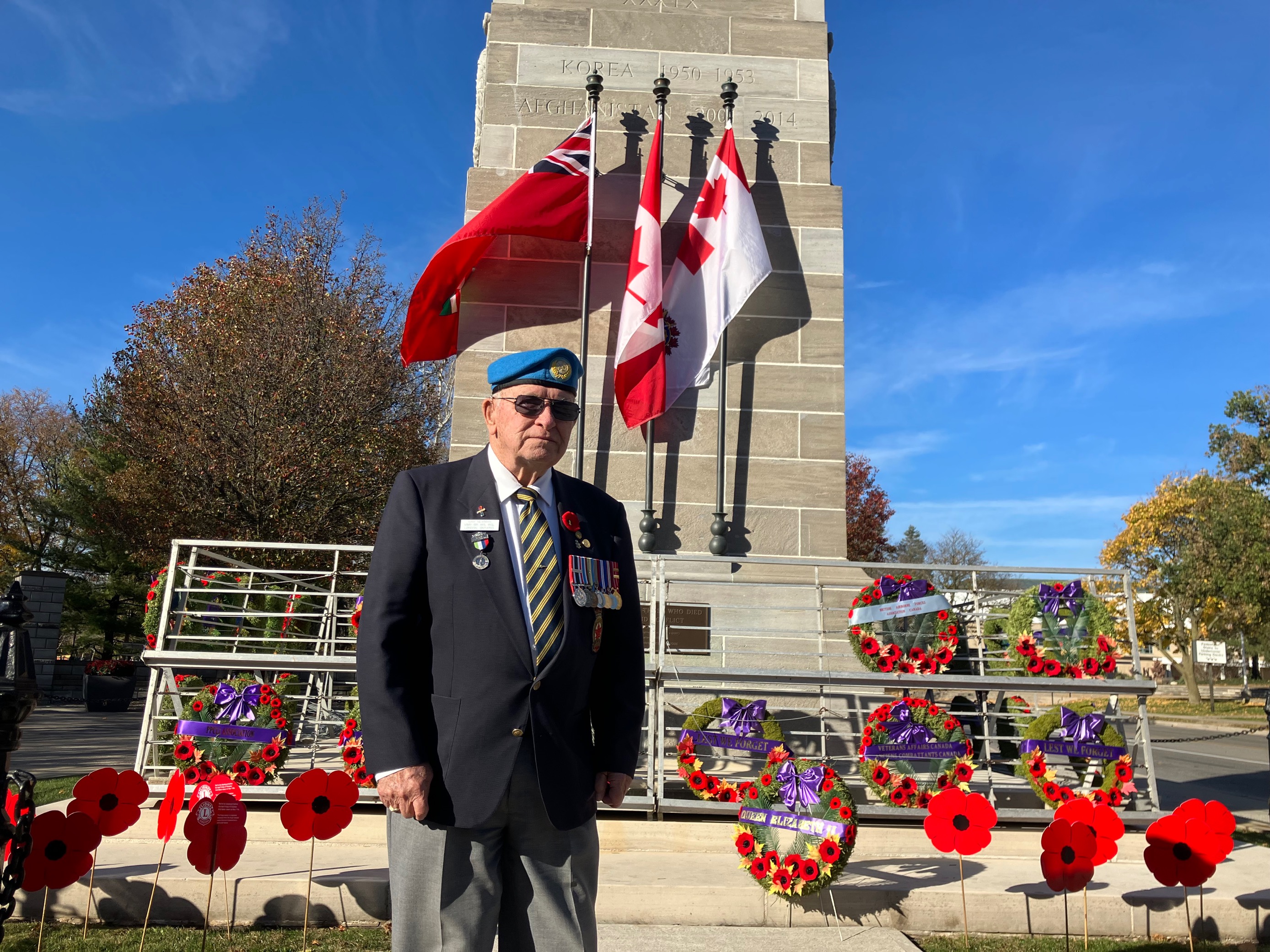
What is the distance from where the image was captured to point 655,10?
32.8ft

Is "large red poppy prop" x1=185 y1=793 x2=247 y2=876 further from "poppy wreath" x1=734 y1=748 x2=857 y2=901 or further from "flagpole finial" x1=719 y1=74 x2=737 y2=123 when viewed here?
"flagpole finial" x1=719 y1=74 x2=737 y2=123

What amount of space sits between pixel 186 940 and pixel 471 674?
Result: 295 cm

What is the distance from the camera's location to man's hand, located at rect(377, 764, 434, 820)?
2.46 m

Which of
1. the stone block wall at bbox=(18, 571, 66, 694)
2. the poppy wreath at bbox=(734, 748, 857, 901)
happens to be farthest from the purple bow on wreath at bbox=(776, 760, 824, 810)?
the stone block wall at bbox=(18, 571, 66, 694)

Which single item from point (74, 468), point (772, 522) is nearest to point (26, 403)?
point (74, 468)

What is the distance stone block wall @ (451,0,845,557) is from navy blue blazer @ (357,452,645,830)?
19.5ft

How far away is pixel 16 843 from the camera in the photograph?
3.90 metres

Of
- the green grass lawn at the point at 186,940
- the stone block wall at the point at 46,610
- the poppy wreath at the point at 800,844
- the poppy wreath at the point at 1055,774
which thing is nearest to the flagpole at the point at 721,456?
the poppy wreath at the point at 1055,774

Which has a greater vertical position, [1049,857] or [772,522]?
[772,522]

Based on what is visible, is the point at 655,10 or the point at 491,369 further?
the point at 655,10

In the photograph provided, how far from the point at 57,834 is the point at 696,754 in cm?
396

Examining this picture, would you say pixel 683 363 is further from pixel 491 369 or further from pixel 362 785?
pixel 491 369

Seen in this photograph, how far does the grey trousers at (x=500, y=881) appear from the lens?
8.16 ft

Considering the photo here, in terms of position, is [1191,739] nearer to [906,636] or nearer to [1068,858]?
[906,636]
